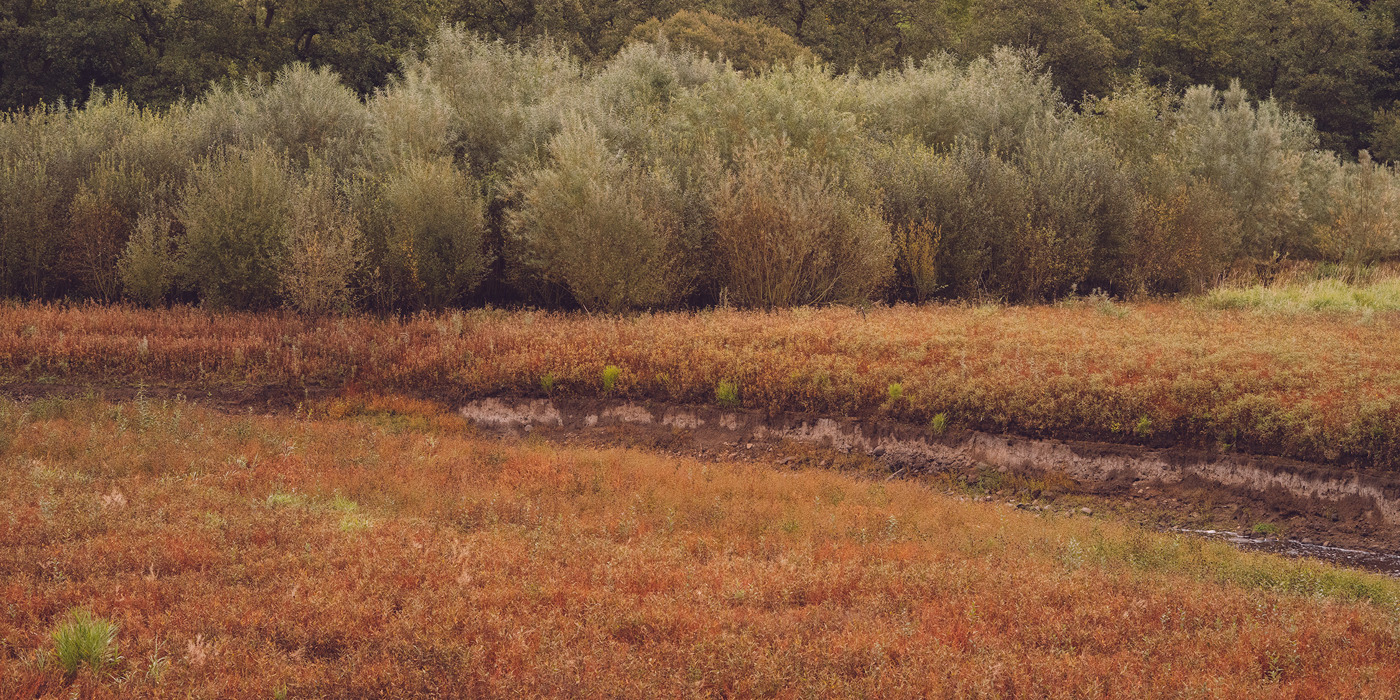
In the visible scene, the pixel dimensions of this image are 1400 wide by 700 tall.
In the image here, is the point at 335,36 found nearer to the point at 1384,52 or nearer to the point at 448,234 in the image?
the point at 448,234

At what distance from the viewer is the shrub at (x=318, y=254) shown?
22.2 meters

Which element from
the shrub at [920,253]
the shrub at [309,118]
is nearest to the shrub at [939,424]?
the shrub at [920,253]

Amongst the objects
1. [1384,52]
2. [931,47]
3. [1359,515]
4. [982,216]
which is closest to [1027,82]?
[982,216]

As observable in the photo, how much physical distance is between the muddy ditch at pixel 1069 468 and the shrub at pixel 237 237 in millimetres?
7861

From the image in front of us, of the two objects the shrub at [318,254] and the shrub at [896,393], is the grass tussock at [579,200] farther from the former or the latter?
the shrub at [896,393]

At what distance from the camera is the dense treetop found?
42375 millimetres

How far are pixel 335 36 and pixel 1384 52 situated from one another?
63.5 meters

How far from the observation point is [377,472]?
12250 mm

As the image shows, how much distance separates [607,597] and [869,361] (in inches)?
445

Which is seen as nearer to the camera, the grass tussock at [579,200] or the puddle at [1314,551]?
the puddle at [1314,551]

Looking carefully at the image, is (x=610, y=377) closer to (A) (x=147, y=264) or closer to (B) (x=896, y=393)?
(B) (x=896, y=393)

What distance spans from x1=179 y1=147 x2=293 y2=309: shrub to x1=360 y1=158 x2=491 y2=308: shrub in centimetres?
212

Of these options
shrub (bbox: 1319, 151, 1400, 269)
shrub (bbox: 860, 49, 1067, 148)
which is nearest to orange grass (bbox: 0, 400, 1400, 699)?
shrub (bbox: 860, 49, 1067, 148)

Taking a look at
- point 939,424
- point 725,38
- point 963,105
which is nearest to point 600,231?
point 939,424
